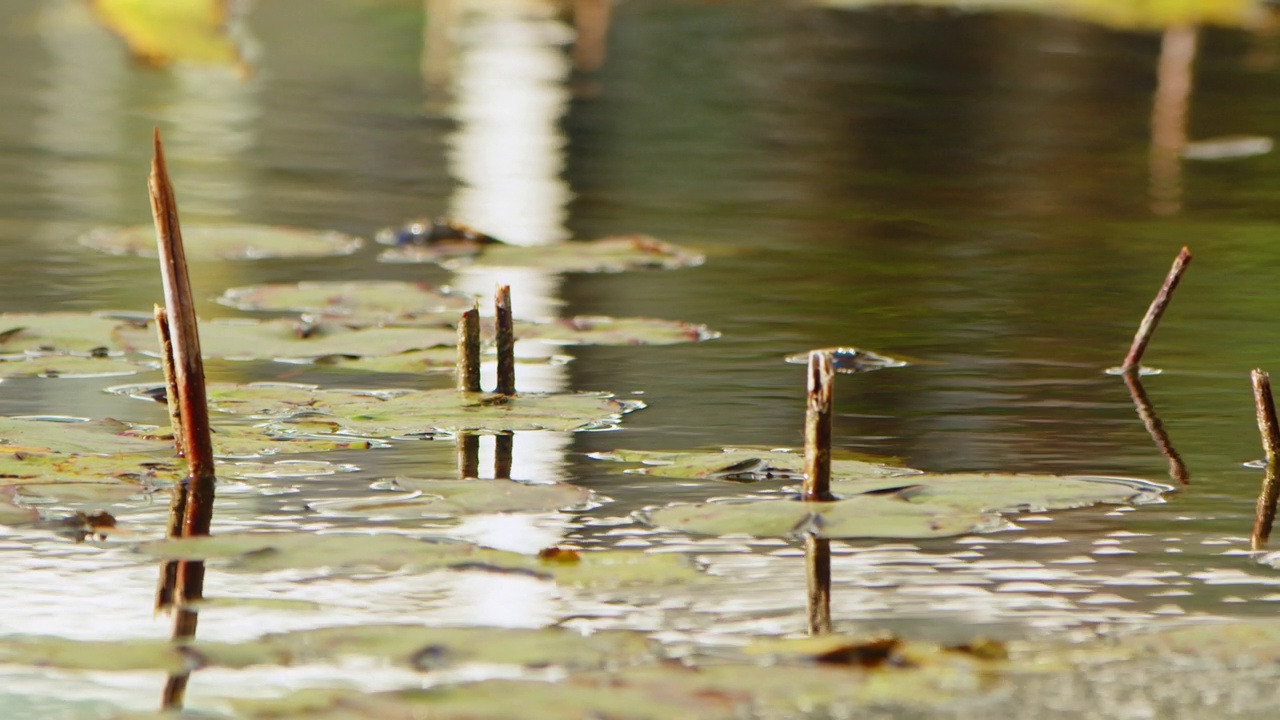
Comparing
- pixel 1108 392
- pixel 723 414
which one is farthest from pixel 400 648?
pixel 1108 392

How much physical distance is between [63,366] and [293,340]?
45 cm

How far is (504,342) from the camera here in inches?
152

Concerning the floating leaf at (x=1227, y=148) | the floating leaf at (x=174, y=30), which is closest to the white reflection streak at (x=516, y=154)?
the floating leaf at (x=174, y=30)

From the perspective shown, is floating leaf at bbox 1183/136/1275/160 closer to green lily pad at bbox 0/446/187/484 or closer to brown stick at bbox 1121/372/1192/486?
brown stick at bbox 1121/372/1192/486

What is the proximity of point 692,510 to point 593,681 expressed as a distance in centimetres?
83

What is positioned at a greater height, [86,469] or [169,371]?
[169,371]

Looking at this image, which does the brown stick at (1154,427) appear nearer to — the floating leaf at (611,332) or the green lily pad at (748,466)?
the green lily pad at (748,466)

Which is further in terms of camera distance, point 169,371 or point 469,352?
point 469,352

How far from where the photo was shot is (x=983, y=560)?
9.87ft

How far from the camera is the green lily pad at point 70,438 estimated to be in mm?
3430

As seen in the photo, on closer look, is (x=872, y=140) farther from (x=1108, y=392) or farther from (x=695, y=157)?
(x=1108, y=392)

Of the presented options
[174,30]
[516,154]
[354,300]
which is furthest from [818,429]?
[174,30]

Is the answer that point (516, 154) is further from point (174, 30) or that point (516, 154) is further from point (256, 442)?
point (174, 30)

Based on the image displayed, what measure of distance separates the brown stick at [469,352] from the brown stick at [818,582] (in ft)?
3.04
